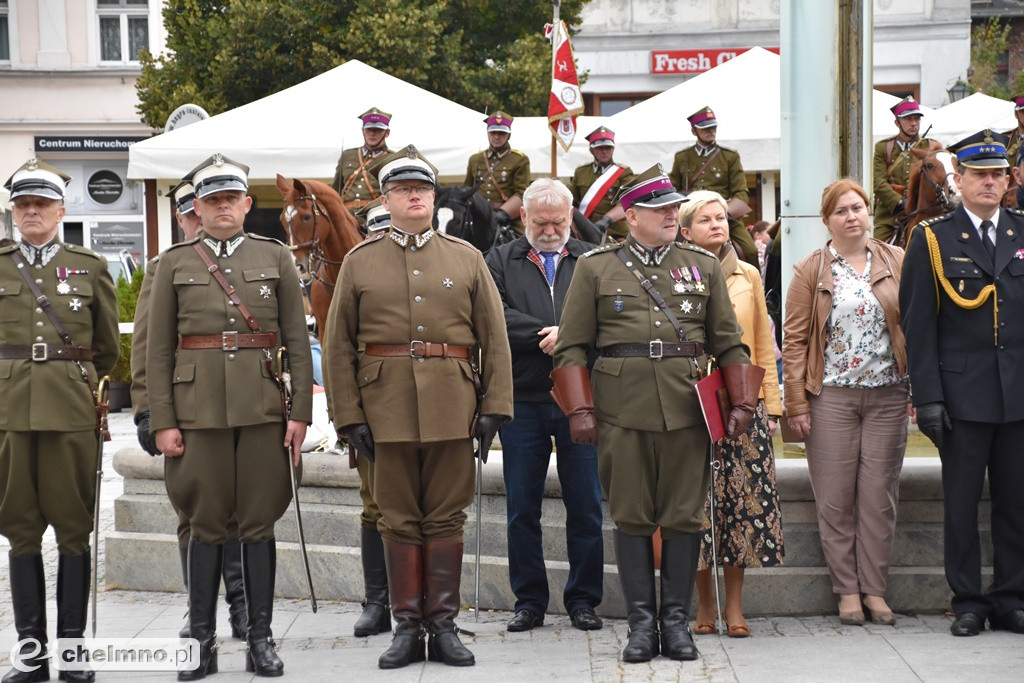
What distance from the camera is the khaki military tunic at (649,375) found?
6055 millimetres

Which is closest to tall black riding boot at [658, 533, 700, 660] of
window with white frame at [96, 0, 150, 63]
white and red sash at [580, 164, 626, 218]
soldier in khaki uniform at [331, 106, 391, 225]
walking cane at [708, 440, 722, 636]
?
walking cane at [708, 440, 722, 636]

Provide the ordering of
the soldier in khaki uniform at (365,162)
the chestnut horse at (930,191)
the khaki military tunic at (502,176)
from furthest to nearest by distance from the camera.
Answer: the khaki military tunic at (502,176)
the soldier in khaki uniform at (365,162)
the chestnut horse at (930,191)

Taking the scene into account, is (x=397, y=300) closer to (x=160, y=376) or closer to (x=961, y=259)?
→ (x=160, y=376)

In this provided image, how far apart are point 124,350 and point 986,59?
20805 mm

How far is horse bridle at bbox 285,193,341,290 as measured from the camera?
8.92 meters

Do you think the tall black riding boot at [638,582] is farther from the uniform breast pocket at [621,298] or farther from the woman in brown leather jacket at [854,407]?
the woman in brown leather jacket at [854,407]

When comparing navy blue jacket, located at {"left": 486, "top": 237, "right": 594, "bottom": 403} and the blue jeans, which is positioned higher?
navy blue jacket, located at {"left": 486, "top": 237, "right": 594, "bottom": 403}

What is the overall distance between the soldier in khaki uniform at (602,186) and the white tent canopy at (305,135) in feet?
10.6

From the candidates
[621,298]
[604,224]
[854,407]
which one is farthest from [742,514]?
[604,224]

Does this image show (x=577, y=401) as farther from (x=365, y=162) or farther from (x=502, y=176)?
(x=502, y=176)

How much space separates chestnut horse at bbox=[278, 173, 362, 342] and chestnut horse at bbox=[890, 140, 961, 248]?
4.18 metres

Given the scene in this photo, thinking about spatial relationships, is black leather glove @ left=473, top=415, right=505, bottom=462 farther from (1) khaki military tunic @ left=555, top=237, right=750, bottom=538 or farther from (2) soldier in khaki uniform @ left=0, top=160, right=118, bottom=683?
(2) soldier in khaki uniform @ left=0, top=160, right=118, bottom=683

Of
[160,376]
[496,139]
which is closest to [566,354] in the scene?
[160,376]

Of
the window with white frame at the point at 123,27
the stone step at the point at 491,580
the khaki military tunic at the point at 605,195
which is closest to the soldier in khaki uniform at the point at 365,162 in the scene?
the khaki military tunic at the point at 605,195
